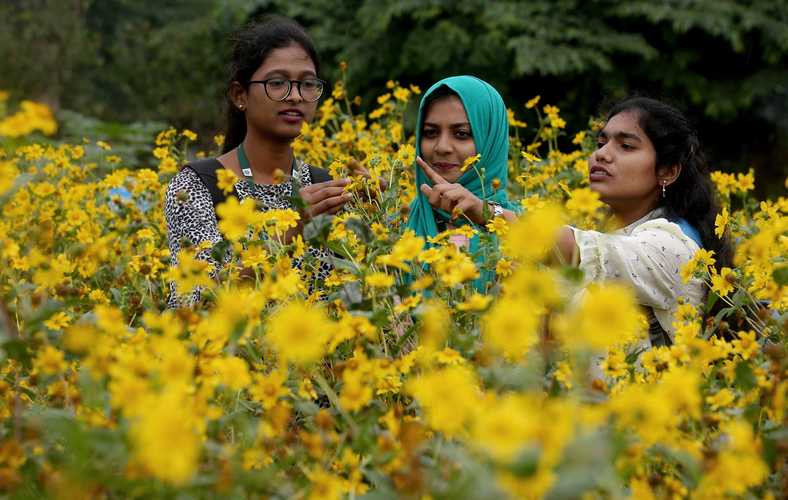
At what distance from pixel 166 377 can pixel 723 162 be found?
7.67 metres

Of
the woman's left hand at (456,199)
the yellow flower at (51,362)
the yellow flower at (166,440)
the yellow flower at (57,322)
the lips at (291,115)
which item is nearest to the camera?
the yellow flower at (166,440)

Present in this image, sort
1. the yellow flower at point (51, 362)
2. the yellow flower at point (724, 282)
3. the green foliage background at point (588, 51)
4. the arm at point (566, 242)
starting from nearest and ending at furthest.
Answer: the yellow flower at point (51, 362), the yellow flower at point (724, 282), the arm at point (566, 242), the green foliage background at point (588, 51)

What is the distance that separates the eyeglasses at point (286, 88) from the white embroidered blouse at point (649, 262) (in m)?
1.01

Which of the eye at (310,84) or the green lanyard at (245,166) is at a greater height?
the eye at (310,84)

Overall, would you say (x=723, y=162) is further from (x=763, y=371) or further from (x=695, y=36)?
(x=763, y=371)

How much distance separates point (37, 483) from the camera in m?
1.35

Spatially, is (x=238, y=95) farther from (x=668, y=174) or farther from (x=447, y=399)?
(x=447, y=399)

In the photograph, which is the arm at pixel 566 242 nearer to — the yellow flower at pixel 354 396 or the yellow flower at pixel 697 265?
the yellow flower at pixel 697 265

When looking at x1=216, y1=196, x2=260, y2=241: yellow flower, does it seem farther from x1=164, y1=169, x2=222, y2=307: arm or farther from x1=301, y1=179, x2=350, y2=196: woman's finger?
x1=164, y1=169, x2=222, y2=307: arm

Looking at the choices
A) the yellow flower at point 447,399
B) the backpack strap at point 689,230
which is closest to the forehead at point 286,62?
the backpack strap at point 689,230

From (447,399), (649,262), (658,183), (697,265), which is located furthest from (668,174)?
(447,399)

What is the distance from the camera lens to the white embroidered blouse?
2.25 meters

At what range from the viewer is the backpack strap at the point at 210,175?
9.00 ft

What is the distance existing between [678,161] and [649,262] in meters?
0.54
